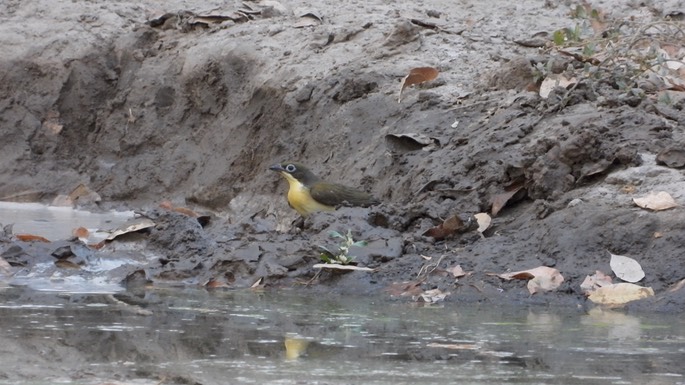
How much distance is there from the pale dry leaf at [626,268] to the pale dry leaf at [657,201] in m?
0.45

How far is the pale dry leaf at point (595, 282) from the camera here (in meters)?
7.36

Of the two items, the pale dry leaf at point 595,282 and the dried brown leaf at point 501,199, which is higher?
the pale dry leaf at point 595,282

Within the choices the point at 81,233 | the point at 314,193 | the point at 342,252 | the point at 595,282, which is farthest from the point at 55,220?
the point at 595,282

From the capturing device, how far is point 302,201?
10078 mm

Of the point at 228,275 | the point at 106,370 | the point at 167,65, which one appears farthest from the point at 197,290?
the point at 167,65

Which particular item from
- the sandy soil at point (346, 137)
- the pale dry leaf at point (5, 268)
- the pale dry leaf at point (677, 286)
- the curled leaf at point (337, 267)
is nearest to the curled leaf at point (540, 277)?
the sandy soil at point (346, 137)

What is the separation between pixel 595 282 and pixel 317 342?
7.26 ft

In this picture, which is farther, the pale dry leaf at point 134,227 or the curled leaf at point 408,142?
the curled leaf at point 408,142

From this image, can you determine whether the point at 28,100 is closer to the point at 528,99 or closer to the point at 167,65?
the point at 167,65

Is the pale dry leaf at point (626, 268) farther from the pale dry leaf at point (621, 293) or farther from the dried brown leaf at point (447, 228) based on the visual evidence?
the dried brown leaf at point (447, 228)

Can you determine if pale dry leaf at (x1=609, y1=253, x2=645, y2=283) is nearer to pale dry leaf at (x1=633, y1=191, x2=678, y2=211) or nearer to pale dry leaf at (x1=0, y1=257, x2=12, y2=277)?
pale dry leaf at (x1=633, y1=191, x2=678, y2=211)

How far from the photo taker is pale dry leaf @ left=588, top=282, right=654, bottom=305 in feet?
23.6

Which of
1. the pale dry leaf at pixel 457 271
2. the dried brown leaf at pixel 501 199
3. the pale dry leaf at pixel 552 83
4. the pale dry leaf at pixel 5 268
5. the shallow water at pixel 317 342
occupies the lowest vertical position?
the dried brown leaf at pixel 501 199

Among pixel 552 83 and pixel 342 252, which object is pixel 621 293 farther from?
pixel 552 83
